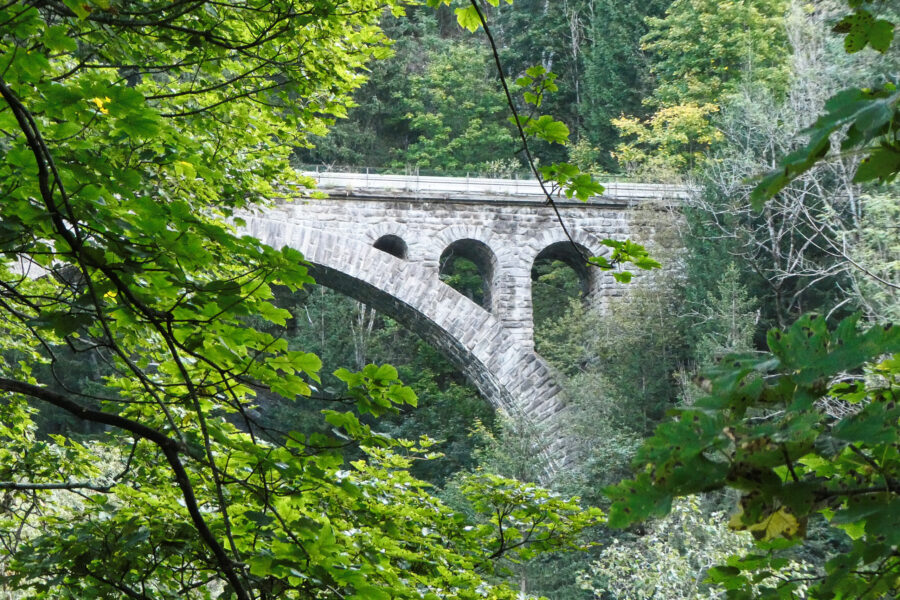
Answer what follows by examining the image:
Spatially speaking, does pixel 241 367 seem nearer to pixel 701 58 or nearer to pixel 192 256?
pixel 192 256

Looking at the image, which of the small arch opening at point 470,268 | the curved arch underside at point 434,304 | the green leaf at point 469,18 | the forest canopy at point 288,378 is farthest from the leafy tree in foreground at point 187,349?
the small arch opening at point 470,268

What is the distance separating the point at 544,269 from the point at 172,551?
17.9m

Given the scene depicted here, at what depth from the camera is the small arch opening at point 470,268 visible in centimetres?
1580

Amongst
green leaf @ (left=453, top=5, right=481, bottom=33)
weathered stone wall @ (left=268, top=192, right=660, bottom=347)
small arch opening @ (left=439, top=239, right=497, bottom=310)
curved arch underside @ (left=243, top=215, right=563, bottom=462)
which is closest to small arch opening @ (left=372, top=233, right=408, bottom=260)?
weathered stone wall @ (left=268, top=192, right=660, bottom=347)

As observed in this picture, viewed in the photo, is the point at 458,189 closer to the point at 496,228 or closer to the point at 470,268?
the point at 496,228

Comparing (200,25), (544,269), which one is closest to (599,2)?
(544,269)

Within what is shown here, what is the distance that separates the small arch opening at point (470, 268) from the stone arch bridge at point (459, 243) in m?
0.09

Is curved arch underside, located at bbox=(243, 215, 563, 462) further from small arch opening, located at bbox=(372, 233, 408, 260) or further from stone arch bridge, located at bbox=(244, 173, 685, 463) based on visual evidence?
small arch opening, located at bbox=(372, 233, 408, 260)

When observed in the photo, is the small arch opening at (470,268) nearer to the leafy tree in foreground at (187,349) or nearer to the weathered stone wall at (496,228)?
the weathered stone wall at (496,228)

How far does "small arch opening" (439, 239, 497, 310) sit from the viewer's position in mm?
15805

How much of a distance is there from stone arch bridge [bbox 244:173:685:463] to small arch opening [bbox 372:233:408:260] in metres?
0.04

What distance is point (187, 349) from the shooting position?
5.40 ft

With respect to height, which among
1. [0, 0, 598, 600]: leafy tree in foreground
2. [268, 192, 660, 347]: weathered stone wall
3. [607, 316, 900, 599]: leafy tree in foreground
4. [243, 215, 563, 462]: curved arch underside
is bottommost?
[607, 316, 900, 599]: leafy tree in foreground

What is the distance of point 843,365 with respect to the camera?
0.76m
